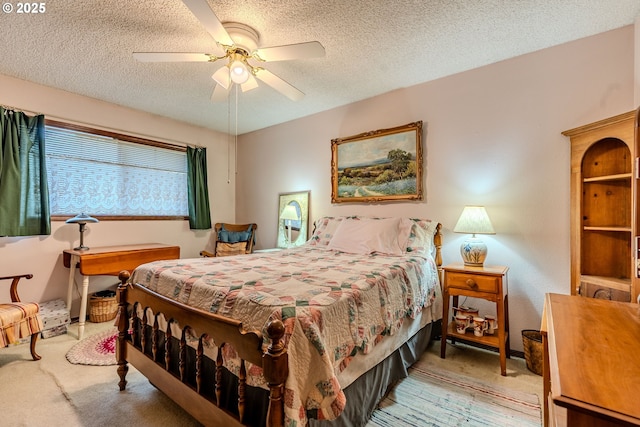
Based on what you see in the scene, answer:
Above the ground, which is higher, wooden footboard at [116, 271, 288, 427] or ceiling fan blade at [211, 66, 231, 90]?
ceiling fan blade at [211, 66, 231, 90]

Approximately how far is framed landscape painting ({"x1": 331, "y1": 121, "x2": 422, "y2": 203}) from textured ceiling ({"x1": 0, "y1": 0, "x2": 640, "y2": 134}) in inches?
20.0

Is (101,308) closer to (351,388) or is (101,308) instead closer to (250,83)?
(250,83)

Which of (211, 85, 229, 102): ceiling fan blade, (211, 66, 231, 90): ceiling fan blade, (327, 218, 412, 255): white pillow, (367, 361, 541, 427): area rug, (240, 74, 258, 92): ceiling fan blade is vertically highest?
(240, 74, 258, 92): ceiling fan blade

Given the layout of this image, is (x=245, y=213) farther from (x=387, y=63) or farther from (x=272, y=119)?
(x=387, y=63)

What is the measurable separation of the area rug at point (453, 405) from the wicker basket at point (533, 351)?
34 cm

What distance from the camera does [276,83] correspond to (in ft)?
7.38

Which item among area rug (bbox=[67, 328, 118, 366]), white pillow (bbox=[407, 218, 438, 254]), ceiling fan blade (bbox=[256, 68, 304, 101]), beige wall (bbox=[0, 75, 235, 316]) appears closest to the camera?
ceiling fan blade (bbox=[256, 68, 304, 101])

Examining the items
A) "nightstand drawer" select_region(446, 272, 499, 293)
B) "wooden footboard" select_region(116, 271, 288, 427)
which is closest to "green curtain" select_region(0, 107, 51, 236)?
"wooden footboard" select_region(116, 271, 288, 427)

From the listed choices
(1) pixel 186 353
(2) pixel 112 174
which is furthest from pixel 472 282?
(2) pixel 112 174

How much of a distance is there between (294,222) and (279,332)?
291cm

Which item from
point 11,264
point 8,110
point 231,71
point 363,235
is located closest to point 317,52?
point 231,71

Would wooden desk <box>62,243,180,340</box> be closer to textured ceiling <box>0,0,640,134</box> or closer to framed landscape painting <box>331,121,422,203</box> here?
textured ceiling <box>0,0,640,134</box>

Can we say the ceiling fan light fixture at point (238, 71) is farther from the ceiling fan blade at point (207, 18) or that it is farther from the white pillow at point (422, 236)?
the white pillow at point (422, 236)

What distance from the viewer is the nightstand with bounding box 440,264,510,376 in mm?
2064
